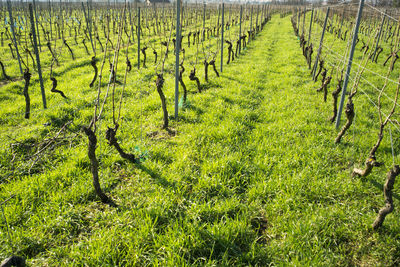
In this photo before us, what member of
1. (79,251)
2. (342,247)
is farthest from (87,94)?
(342,247)

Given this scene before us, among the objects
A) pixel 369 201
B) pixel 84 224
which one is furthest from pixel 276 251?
pixel 84 224

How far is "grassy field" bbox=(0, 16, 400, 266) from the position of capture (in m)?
2.27

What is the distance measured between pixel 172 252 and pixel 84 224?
1.08 meters

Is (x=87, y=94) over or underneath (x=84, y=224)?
over

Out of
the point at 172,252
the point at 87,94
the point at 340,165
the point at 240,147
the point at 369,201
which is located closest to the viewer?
the point at 172,252

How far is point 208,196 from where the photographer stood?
303cm

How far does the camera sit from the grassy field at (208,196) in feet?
7.46

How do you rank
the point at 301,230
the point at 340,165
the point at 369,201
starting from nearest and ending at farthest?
1. the point at 301,230
2. the point at 369,201
3. the point at 340,165

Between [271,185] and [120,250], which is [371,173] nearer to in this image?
[271,185]

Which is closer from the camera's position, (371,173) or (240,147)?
(371,173)

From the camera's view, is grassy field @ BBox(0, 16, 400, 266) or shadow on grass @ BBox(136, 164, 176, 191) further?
shadow on grass @ BBox(136, 164, 176, 191)

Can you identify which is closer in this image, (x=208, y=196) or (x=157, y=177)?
(x=208, y=196)

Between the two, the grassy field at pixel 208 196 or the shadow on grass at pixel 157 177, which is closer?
the grassy field at pixel 208 196

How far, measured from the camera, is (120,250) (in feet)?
7.53
